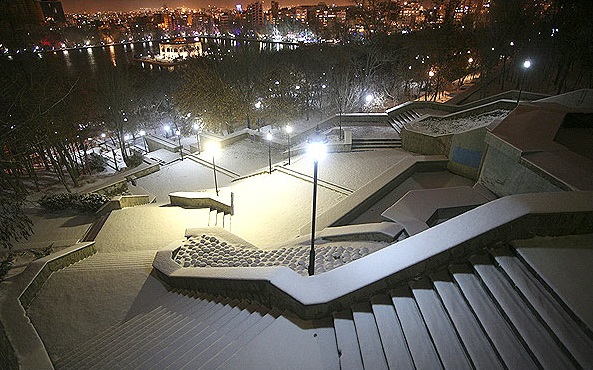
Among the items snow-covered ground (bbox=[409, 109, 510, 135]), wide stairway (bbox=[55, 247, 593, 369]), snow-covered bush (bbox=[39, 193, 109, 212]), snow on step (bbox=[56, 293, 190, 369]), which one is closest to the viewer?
wide stairway (bbox=[55, 247, 593, 369])

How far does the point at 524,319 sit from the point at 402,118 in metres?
17.9

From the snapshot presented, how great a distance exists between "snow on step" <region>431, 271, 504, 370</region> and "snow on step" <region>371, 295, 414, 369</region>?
2.42 feet

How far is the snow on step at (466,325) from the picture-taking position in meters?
3.78

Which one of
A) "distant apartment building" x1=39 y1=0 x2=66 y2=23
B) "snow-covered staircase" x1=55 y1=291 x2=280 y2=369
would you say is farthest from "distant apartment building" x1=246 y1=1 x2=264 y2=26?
"snow-covered staircase" x1=55 y1=291 x2=280 y2=369

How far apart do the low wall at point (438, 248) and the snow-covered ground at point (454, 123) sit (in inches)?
380

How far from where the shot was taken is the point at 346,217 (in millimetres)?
10453

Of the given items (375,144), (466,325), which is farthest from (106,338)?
(375,144)

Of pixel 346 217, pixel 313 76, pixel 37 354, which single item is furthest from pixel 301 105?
pixel 37 354

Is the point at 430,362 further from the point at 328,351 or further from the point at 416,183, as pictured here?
the point at 416,183

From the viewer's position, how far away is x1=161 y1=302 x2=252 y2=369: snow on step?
201 inches

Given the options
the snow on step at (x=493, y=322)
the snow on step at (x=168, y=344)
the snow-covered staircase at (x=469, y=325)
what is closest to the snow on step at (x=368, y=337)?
the snow-covered staircase at (x=469, y=325)

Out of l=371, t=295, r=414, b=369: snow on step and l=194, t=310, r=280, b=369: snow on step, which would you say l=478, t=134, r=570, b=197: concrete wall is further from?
l=194, t=310, r=280, b=369: snow on step

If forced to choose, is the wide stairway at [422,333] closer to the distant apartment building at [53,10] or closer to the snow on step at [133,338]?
the snow on step at [133,338]

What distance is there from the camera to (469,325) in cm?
423
